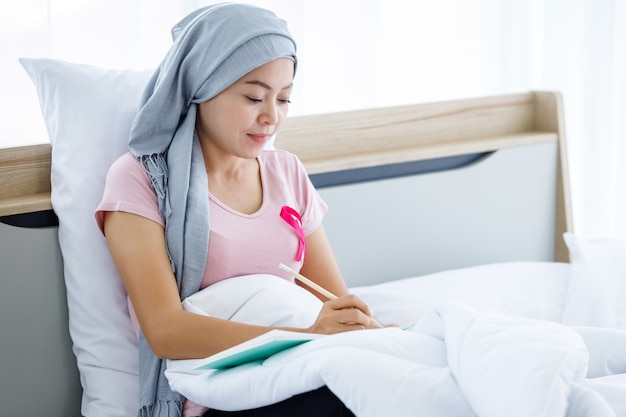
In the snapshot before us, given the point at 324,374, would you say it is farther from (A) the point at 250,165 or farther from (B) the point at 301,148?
(B) the point at 301,148

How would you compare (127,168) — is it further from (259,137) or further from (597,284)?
(597,284)

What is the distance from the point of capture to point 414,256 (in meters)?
2.13

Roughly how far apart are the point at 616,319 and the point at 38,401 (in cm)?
114

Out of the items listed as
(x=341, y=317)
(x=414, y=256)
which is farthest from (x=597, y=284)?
(x=341, y=317)

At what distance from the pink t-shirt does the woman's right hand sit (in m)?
0.21

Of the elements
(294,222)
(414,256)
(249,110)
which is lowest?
(414,256)

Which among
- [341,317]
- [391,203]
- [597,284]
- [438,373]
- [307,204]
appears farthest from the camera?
[391,203]

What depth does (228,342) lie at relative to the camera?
1402mm

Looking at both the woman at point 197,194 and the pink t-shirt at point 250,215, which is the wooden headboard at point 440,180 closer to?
the pink t-shirt at point 250,215

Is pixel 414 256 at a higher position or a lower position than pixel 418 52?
lower

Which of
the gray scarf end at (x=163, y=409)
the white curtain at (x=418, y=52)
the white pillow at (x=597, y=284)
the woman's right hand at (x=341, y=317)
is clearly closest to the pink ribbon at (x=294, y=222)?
the woman's right hand at (x=341, y=317)

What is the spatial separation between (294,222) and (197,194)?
0.22m

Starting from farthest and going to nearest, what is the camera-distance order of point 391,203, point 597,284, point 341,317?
point 391,203 → point 597,284 → point 341,317

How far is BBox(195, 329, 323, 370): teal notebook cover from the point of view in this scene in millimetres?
1249
